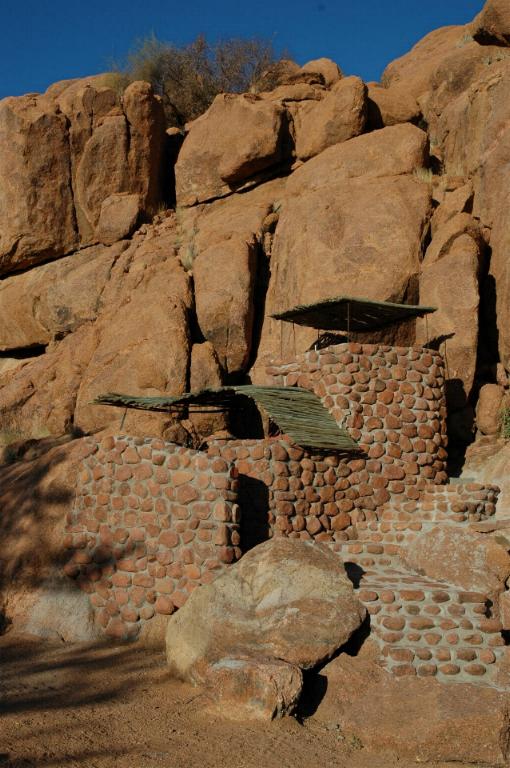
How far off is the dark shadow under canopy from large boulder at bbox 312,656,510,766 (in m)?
4.36

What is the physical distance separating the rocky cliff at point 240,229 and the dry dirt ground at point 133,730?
6.87 metres

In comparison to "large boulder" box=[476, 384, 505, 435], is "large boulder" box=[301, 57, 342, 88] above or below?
above

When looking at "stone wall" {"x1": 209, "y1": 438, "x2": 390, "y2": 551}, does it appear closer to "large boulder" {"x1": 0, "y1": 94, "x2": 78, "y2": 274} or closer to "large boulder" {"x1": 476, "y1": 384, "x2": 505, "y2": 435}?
"large boulder" {"x1": 476, "y1": 384, "x2": 505, "y2": 435}

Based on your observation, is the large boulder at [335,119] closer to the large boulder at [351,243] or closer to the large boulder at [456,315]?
the large boulder at [351,243]

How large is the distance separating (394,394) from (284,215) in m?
6.90

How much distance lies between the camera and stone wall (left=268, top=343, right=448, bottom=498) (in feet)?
45.0

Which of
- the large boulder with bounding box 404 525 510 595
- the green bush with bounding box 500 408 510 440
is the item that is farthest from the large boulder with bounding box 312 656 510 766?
the green bush with bounding box 500 408 510 440

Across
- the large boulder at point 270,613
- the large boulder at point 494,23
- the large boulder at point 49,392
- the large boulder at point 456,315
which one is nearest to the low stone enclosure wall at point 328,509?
the large boulder at point 270,613

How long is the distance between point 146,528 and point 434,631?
410cm

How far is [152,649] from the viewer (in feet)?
35.1

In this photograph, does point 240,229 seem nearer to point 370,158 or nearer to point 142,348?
point 370,158

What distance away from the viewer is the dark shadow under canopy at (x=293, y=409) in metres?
12.8

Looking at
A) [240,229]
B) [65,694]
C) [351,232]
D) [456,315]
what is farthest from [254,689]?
[240,229]

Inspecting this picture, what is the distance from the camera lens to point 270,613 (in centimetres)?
958
